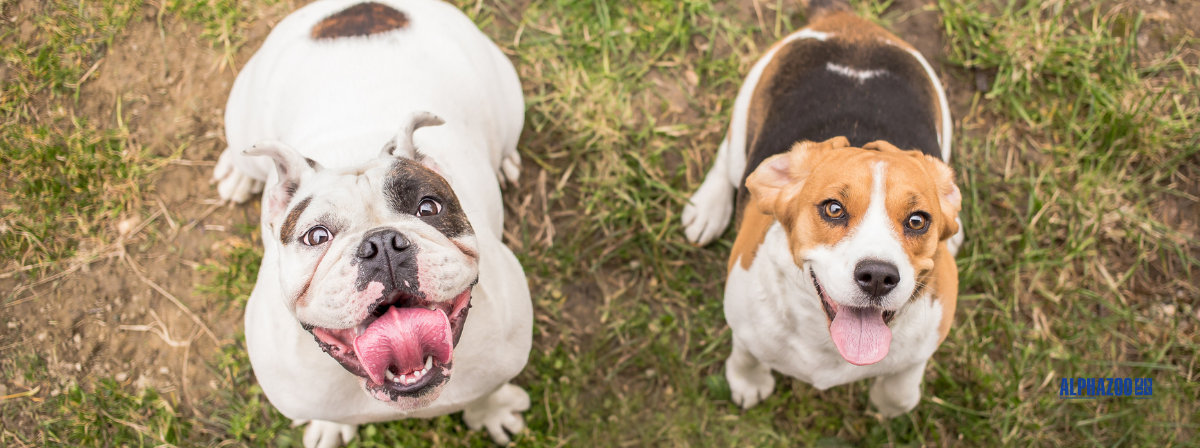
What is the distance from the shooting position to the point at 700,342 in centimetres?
511

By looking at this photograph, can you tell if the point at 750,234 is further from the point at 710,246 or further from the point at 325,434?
the point at 325,434

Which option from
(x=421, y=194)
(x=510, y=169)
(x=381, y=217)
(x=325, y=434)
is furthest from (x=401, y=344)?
(x=510, y=169)

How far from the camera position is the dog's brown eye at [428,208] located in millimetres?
2875

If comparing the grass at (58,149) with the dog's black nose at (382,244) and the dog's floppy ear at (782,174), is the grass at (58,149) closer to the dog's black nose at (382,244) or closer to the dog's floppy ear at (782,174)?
the dog's black nose at (382,244)

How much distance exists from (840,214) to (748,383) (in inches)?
85.4

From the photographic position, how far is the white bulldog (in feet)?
8.59

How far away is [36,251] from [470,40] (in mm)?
3697

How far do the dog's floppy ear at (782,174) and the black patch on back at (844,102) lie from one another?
0.56 metres

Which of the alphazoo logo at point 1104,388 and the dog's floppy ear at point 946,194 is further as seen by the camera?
the alphazoo logo at point 1104,388

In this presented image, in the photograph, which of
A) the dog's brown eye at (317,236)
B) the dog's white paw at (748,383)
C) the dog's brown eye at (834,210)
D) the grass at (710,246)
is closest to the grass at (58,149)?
the grass at (710,246)

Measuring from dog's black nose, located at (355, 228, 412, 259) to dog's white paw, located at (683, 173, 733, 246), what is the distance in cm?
292

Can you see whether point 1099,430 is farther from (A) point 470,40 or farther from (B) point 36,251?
(B) point 36,251

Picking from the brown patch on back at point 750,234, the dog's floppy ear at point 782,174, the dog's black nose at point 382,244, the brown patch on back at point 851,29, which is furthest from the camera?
the brown patch on back at point 851,29

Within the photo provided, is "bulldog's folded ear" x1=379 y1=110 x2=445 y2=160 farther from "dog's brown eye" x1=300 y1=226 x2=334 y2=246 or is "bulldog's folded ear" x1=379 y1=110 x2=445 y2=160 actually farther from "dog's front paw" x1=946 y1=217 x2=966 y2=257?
"dog's front paw" x1=946 y1=217 x2=966 y2=257
